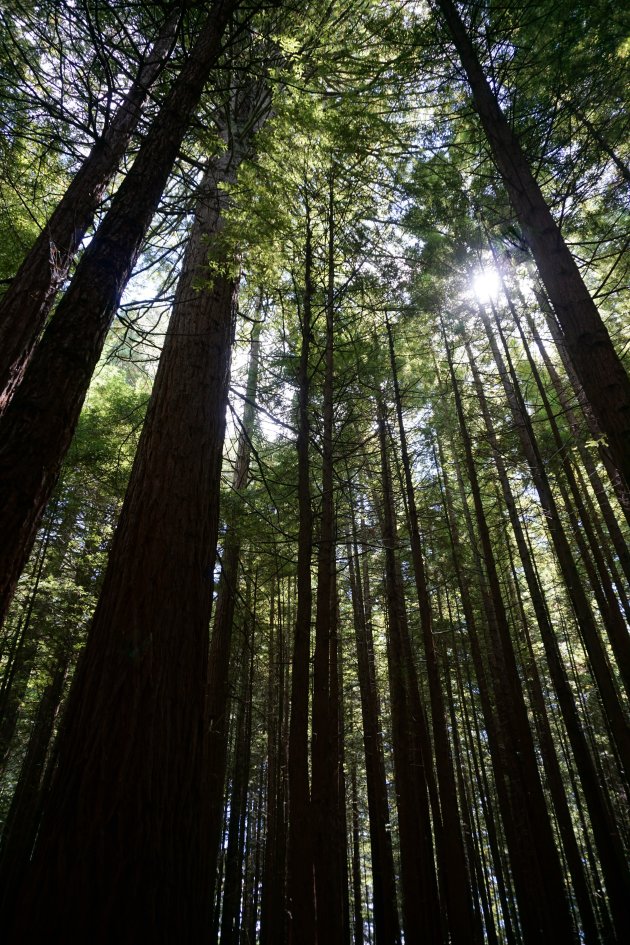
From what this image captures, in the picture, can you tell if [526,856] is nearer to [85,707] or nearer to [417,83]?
[85,707]

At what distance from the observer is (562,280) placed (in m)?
3.40

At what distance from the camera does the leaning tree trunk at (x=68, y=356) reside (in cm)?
228

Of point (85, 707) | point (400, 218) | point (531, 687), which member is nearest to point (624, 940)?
point (531, 687)

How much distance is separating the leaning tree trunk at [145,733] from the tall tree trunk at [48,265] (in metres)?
1.21

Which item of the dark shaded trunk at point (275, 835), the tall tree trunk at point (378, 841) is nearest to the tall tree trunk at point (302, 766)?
the tall tree trunk at point (378, 841)

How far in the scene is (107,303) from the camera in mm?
2881

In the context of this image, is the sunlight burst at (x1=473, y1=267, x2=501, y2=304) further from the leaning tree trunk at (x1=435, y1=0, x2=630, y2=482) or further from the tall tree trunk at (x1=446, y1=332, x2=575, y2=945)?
the leaning tree trunk at (x1=435, y1=0, x2=630, y2=482)

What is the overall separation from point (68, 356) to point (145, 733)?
2142 mm

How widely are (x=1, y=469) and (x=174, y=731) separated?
1626 millimetres

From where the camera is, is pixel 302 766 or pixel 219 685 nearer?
pixel 302 766

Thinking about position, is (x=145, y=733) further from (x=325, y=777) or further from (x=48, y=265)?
(x=48, y=265)

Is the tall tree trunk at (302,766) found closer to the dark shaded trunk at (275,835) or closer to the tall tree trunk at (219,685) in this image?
the tall tree trunk at (219,685)

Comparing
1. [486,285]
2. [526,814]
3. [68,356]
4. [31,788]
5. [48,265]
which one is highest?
[486,285]

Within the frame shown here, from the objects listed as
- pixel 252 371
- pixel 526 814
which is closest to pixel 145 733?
pixel 526 814
